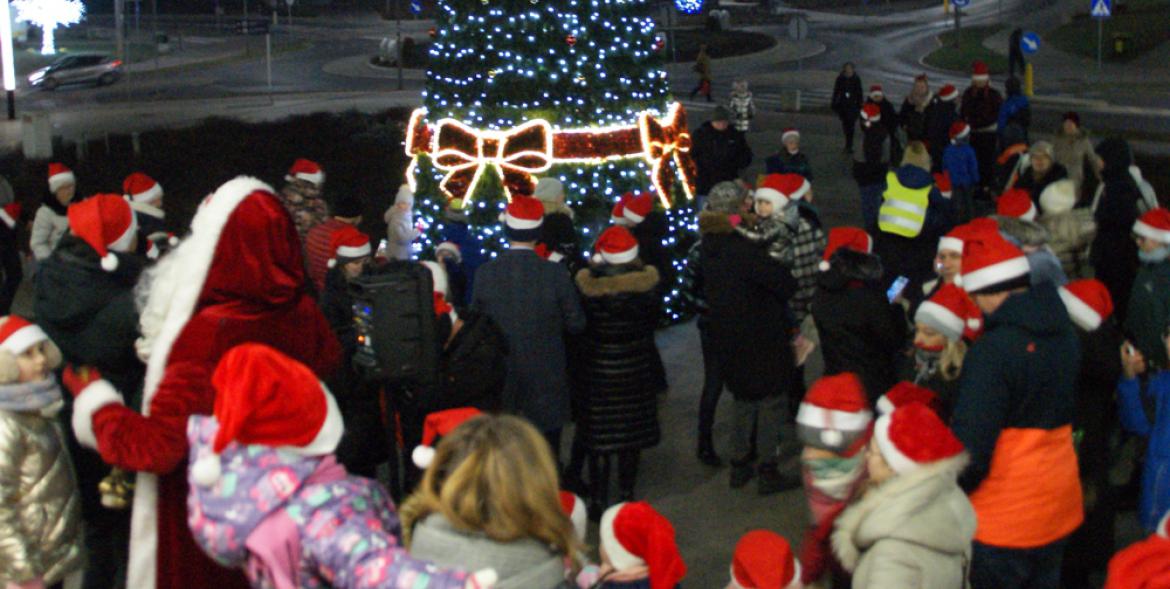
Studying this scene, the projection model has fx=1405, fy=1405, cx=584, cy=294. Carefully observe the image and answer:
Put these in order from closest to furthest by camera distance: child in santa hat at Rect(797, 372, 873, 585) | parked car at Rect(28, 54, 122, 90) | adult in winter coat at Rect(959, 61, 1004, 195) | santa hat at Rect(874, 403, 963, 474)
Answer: santa hat at Rect(874, 403, 963, 474) < child in santa hat at Rect(797, 372, 873, 585) < adult in winter coat at Rect(959, 61, 1004, 195) < parked car at Rect(28, 54, 122, 90)

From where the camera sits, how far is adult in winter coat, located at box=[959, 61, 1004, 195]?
17469mm

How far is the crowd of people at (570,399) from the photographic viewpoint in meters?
3.83

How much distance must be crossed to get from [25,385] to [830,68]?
120 feet

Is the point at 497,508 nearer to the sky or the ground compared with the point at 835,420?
nearer to the sky

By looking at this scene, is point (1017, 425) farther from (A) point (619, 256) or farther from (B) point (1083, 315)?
(A) point (619, 256)

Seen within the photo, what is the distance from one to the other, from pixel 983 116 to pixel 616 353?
1151cm

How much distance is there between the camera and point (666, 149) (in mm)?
11797

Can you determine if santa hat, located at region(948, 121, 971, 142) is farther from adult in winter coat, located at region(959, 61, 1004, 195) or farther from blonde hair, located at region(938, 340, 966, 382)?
blonde hair, located at region(938, 340, 966, 382)

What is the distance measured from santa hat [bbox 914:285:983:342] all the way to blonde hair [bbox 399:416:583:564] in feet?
9.44

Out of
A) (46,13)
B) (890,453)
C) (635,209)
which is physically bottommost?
(890,453)

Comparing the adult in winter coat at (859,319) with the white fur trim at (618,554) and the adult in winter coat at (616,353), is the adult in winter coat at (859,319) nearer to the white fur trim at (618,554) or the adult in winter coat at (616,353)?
the adult in winter coat at (616,353)

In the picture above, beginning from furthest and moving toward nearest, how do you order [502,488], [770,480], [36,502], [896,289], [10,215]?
[10,215]
[770,480]
[896,289]
[36,502]
[502,488]

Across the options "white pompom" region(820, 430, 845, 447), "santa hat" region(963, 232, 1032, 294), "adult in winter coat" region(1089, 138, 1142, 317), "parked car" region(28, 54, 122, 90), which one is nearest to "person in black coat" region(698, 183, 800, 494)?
"santa hat" region(963, 232, 1032, 294)

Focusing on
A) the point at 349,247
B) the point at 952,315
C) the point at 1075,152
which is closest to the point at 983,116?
the point at 1075,152
